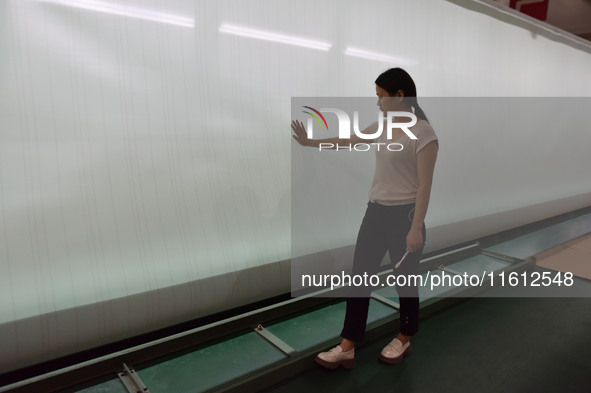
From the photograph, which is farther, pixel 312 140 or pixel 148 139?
pixel 312 140

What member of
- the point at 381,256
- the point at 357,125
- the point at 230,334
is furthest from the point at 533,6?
the point at 230,334

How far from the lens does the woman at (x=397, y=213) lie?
1.65 m

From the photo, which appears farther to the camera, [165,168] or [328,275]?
[328,275]

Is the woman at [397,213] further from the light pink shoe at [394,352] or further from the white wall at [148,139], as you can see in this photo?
the white wall at [148,139]

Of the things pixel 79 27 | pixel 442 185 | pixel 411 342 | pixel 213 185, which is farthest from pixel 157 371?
pixel 442 185

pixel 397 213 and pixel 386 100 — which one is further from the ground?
pixel 386 100

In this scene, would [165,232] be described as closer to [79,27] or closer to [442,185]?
[79,27]

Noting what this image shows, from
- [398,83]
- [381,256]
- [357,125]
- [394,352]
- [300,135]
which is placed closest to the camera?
[398,83]

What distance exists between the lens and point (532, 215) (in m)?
4.11

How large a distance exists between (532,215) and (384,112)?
124 inches

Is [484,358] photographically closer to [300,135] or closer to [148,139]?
[300,135]

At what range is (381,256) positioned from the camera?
1831 mm

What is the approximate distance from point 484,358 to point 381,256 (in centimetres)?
76

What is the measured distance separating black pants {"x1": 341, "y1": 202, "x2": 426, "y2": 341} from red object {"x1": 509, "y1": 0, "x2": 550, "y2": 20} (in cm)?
361
